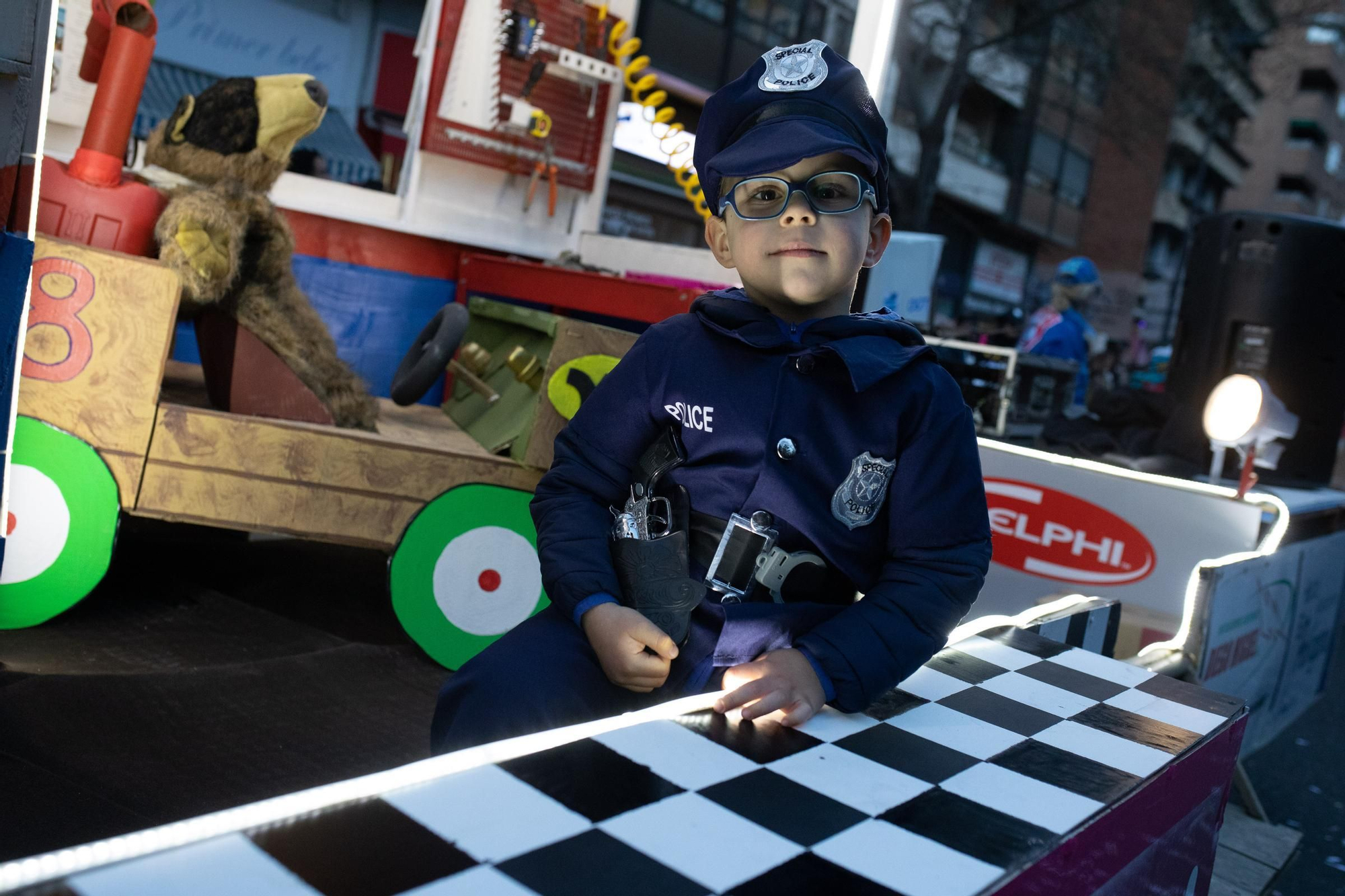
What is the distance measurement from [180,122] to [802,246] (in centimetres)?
206

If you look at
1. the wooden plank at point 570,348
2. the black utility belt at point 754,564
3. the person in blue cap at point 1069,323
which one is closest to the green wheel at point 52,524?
the wooden plank at point 570,348

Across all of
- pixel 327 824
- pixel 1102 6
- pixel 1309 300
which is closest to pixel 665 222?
pixel 1102 6

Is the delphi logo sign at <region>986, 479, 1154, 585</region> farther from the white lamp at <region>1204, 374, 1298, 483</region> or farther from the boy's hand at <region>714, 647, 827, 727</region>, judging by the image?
the boy's hand at <region>714, 647, 827, 727</region>

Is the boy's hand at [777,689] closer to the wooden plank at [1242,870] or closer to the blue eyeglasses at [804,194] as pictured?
the blue eyeglasses at [804,194]

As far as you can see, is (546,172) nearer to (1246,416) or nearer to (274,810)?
(1246,416)

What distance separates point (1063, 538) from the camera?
3174 millimetres

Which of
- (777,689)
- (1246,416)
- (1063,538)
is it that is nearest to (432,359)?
(777,689)

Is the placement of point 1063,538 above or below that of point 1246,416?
below

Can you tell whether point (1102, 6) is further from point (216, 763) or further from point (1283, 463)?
point (216, 763)

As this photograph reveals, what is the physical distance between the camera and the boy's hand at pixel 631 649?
129 centimetres

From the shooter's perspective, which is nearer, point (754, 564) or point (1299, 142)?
point (754, 564)

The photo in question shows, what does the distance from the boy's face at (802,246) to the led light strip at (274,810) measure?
0.71 metres

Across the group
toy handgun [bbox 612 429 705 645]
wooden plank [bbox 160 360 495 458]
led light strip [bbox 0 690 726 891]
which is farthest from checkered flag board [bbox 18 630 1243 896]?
wooden plank [bbox 160 360 495 458]

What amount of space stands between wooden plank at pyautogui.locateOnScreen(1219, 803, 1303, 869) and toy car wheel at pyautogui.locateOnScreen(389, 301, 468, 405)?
2250 mm
